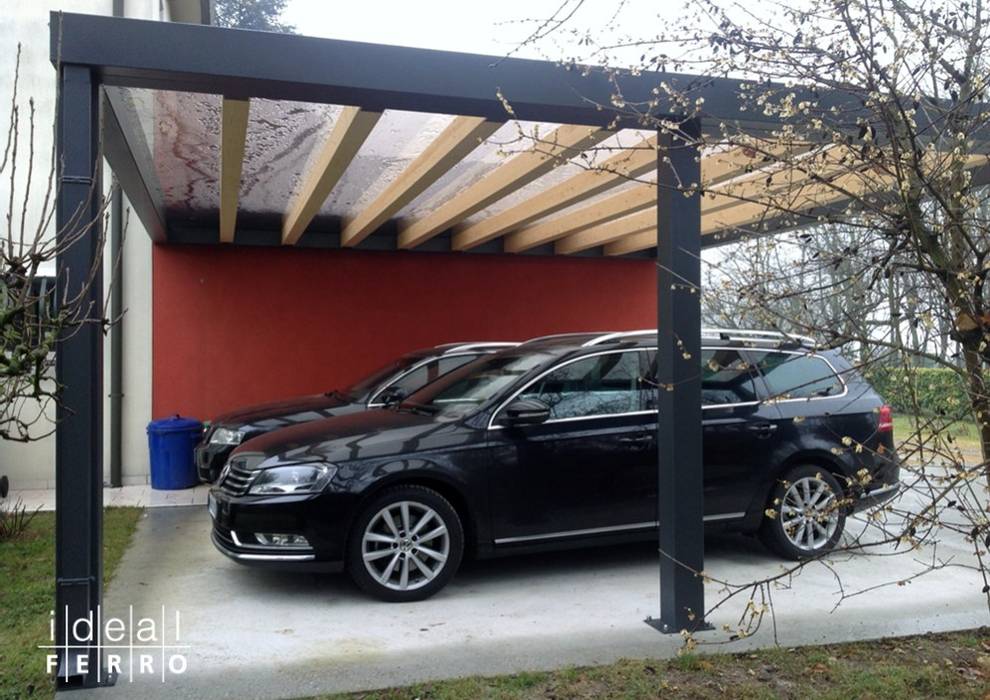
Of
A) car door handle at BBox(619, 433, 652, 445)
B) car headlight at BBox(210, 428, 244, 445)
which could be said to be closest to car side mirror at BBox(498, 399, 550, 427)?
car door handle at BBox(619, 433, 652, 445)

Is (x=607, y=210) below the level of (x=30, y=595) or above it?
above

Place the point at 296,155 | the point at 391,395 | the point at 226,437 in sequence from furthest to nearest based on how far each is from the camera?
the point at 391,395, the point at 226,437, the point at 296,155

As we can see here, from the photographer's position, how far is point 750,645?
484 centimetres

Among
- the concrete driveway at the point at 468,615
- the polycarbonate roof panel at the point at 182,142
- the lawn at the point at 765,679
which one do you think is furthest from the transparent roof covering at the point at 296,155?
the concrete driveway at the point at 468,615

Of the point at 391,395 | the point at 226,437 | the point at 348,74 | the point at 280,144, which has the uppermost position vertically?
the point at 280,144

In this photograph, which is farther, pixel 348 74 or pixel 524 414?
pixel 524 414

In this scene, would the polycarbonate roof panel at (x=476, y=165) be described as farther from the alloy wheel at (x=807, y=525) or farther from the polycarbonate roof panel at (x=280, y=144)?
the alloy wheel at (x=807, y=525)

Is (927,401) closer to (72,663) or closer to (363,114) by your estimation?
(363,114)

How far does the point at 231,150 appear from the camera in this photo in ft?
21.2

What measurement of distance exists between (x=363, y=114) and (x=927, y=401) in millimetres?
3493

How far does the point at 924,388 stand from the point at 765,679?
1.67m

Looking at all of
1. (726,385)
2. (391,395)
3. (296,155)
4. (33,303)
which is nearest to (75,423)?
(33,303)

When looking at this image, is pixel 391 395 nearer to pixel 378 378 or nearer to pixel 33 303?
pixel 378 378

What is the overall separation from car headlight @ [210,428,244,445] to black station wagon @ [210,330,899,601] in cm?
233
